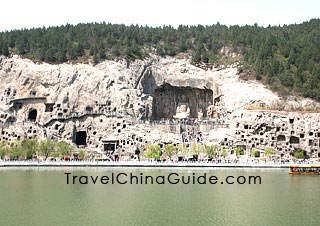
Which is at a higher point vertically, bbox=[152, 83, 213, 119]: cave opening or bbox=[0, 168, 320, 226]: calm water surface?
bbox=[152, 83, 213, 119]: cave opening

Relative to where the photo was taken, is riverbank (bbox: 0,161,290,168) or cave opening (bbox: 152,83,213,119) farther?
cave opening (bbox: 152,83,213,119)

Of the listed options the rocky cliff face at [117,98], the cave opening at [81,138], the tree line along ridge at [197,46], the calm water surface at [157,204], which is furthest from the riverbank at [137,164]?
the tree line along ridge at [197,46]

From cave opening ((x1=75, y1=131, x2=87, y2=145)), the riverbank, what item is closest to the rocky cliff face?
cave opening ((x1=75, y1=131, x2=87, y2=145))

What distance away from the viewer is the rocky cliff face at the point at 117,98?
265 ft

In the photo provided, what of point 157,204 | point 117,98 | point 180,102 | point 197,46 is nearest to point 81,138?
point 117,98

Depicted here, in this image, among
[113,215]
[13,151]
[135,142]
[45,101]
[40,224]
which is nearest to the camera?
[40,224]

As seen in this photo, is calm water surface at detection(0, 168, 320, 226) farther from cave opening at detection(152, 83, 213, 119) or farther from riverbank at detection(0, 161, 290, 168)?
cave opening at detection(152, 83, 213, 119)

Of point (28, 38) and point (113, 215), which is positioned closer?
point (113, 215)

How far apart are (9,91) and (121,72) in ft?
60.4

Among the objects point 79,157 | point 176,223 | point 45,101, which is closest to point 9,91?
point 45,101

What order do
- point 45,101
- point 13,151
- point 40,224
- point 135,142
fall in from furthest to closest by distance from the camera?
1. point 45,101
2. point 135,142
3. point 13,151
4. point 40,224

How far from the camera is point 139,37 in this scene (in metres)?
99.1

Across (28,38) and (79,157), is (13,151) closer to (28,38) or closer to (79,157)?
(79,157)

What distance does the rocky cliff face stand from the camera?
3182 inches
